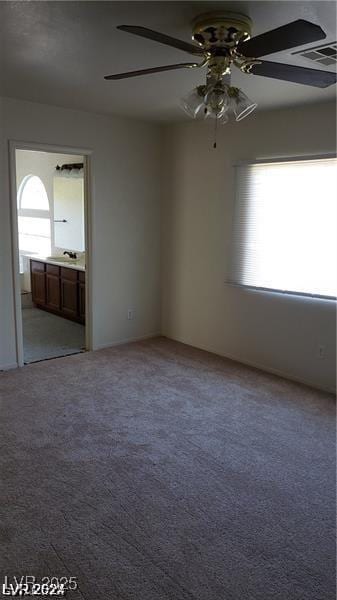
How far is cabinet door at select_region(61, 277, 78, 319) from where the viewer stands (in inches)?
241

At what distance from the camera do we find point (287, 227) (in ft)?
14.2

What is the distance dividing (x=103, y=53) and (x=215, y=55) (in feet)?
2.85

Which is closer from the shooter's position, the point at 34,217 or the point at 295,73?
the point at 295,73

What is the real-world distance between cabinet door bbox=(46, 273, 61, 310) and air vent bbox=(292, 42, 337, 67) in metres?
4.48

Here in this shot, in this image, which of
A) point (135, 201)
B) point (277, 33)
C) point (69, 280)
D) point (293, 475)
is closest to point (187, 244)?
point (135, 201)

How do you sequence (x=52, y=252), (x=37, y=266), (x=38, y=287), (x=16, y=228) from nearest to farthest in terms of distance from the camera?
(x=16, y=228), (x=37, y=266), (x=38, y=287), (x=52, y=252)

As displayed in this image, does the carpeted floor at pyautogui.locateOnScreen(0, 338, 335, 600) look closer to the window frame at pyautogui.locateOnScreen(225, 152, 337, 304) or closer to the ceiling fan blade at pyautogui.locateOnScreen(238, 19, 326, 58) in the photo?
the window frame at pyautogui.locateOnScreen(225, 152, 337, 304)

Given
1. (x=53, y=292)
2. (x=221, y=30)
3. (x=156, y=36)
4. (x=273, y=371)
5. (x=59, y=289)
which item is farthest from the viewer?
(x=53, y=292)

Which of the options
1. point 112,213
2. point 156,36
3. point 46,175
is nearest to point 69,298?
point 112,213

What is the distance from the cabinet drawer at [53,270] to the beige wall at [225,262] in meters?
1.59

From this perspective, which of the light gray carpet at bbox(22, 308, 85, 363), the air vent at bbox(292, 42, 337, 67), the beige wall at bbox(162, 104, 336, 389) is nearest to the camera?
the air vent at bbox(292, 42, 337, 67)

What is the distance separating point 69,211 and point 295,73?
5.03 m

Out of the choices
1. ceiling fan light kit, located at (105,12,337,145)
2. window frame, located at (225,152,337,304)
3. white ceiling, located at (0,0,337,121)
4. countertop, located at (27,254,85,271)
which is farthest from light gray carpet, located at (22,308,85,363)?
ceiling fan light kit, located at (105,12,337,145)

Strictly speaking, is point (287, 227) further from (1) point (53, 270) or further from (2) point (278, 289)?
(1) point (53, 270)
